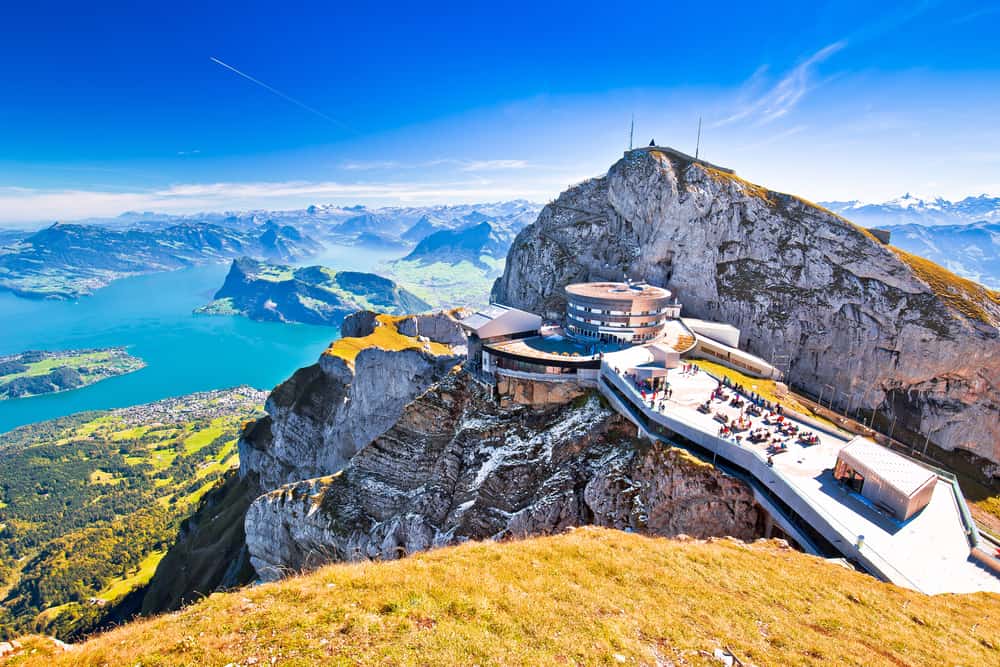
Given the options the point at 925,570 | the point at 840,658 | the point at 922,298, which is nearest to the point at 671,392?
the point at 925,570

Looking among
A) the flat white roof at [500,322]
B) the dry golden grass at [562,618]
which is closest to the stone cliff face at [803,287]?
the flat white roof at [500,322]

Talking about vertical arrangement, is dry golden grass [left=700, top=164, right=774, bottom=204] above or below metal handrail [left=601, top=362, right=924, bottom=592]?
above

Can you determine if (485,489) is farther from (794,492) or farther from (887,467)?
(887,467)

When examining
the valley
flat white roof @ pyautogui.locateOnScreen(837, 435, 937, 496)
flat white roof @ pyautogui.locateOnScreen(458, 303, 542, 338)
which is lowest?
the valley

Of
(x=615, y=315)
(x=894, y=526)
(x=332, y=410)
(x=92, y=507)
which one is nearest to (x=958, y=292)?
(x=615, y=315)

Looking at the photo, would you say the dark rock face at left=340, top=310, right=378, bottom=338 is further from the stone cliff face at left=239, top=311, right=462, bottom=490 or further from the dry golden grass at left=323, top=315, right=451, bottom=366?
the stone cliff face at left=239, top=311, right=462, bottom=490

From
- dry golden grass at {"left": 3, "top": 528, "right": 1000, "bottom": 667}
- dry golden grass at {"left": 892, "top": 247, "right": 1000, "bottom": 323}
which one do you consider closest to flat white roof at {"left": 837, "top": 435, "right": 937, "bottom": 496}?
dry golden grass at {"left": 3, "top": 528, "right": 1000, "bottom": 667}

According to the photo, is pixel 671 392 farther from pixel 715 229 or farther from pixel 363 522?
pixel 715 229

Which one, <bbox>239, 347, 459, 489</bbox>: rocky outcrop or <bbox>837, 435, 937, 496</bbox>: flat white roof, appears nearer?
<bbox>837, 435, 937, 496</bbox>: flat white roof
